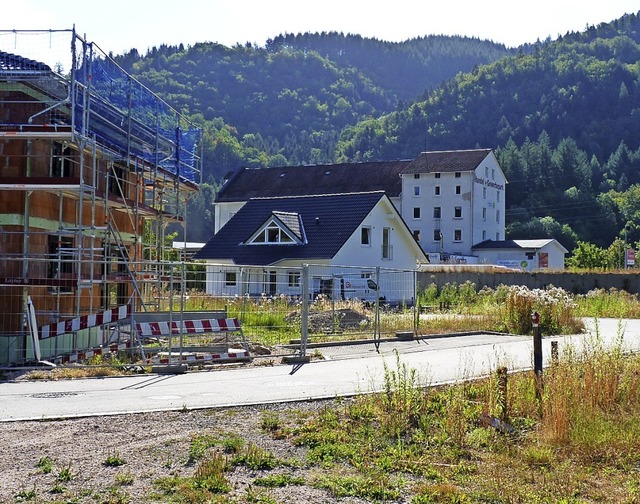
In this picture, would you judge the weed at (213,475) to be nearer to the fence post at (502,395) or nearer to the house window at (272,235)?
the fence post at (502,395)

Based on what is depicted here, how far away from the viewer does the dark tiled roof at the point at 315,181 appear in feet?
280

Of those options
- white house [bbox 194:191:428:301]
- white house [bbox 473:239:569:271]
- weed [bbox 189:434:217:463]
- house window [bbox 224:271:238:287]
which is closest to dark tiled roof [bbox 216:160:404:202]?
white house [bbox 473:239:569:271]

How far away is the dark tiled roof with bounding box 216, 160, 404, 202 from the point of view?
85.2 metres

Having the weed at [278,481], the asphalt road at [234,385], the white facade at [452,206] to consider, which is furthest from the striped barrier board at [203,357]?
the white facade at [452,206]

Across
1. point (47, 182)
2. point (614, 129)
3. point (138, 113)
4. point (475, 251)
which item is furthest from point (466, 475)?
point (614, 129)

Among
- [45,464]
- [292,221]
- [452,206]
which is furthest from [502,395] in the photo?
[452,206]

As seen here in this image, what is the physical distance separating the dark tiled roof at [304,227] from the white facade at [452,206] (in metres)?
34.1

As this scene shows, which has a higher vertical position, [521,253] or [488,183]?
[488,183]

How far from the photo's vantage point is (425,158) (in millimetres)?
83875

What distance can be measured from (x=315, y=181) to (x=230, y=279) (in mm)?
69313

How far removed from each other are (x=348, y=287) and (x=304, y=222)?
21246 mm

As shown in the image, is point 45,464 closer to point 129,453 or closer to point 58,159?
point 129,453

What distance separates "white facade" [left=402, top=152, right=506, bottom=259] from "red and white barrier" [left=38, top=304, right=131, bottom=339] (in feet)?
209

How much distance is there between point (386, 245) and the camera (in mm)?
46656
